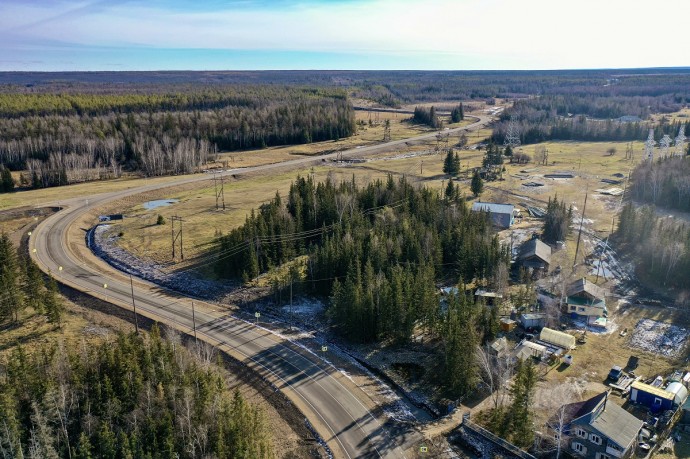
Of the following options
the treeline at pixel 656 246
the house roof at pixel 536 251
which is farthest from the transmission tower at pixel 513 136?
the house roof at pixel 536 251

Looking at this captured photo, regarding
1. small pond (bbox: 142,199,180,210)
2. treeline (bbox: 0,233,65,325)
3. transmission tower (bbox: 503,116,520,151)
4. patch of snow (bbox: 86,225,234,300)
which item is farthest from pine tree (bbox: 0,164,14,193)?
transmission tower (bbox: 503,116,520,151)

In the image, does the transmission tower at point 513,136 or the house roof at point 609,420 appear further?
the transmission tower at point 513,136

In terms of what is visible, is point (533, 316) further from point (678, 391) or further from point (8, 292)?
point (8, 292)

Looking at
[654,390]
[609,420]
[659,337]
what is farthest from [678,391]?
[659,337]

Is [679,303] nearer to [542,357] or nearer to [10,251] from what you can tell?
[542,357]

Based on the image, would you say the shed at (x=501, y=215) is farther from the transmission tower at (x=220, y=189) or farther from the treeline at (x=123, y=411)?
the treeline at (x=123, y=411)

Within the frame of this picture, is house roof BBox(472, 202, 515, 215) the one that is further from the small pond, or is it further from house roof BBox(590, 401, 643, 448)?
the small pond
